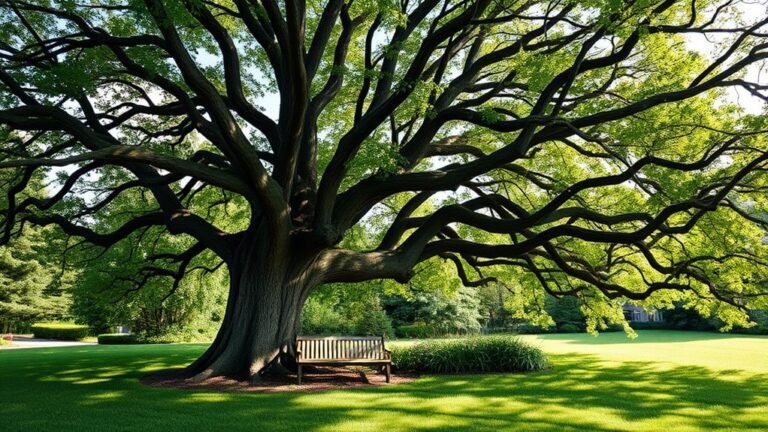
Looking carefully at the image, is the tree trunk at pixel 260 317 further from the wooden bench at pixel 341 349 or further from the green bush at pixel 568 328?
the green bush at pixel 568 328

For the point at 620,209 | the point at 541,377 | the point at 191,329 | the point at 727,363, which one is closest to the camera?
the point at 541,377

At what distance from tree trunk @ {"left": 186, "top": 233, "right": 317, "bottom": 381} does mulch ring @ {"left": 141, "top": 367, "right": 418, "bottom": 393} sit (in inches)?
16.1

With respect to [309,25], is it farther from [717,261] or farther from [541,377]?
[717,261]

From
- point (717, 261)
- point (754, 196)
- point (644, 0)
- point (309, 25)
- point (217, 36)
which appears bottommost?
point (717, 261)

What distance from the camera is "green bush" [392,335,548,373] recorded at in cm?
1350

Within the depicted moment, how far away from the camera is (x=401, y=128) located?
47.1 ft

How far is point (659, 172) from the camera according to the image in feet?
37.0

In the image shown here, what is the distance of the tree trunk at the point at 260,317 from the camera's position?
11.3 metres

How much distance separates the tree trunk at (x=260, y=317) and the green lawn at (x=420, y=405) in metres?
1.75

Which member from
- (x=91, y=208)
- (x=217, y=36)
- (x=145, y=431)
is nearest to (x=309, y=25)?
(x=217, y=36)

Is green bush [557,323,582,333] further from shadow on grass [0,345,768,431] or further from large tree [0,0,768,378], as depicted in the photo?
shadow on grass [0,345,768,431]

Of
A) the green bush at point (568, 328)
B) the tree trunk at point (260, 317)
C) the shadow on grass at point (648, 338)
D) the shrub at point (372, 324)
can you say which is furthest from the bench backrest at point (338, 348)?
the green bush at point (568, 328)

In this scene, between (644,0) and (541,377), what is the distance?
798cm

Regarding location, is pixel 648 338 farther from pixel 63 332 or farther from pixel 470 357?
pixel 63 332
